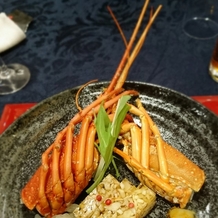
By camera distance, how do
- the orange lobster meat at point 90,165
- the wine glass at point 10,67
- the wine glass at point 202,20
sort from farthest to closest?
1. the wine glass at point 202,20
2. the wine glass at point 10,67
3. the orange lobster meat at point 90,165

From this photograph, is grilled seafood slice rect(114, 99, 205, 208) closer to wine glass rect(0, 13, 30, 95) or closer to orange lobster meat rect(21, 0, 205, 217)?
orange lobster meat rect(21, 0, 205, 217)

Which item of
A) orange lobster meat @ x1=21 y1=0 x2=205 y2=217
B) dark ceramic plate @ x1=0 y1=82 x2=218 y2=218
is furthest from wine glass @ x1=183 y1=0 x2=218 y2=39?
orange lobster meat @ x1=21 y1=0 x2=205 y2=217

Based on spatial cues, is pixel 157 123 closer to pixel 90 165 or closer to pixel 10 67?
pixel 90 165

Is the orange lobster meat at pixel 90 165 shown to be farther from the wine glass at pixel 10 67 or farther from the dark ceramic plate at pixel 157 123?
the wine glass at pixel 10 67

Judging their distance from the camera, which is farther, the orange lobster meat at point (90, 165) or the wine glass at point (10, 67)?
the wine glass at point (10, 67)

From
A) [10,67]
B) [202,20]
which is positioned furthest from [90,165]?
[202,20]

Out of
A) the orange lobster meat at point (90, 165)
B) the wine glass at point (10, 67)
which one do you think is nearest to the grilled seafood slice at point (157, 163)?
the orange lobster meat at point (90, 165)
